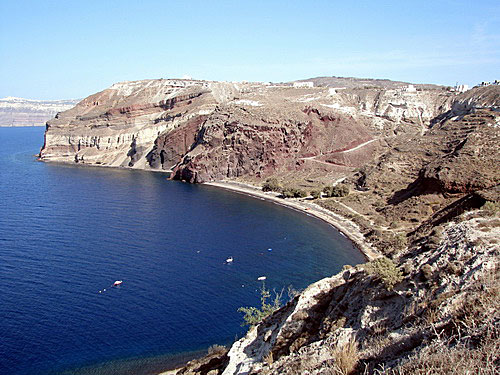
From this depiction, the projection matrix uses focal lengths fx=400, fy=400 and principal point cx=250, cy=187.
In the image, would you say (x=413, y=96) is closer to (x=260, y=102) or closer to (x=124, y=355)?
(x=260, y=102)

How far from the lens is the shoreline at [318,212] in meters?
58.5

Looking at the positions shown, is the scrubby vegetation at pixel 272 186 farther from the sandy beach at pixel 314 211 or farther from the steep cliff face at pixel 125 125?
the steep cliff face at pixel 125 125

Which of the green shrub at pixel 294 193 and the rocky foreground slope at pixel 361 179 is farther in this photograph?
the green shrub at pixel 294 193

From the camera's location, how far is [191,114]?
141 m

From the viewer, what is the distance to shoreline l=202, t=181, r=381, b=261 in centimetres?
5847

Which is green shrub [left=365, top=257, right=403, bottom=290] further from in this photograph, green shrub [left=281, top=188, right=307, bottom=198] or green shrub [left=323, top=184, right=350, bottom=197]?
green shrub [left=281, top=188, right=307, bottom=198]

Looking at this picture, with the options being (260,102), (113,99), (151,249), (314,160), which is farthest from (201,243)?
(113,99)

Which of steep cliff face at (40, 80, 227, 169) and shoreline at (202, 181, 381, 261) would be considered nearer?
shoreline at (202, 181, 381, 261)

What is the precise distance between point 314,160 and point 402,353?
Answer: 4085 inches

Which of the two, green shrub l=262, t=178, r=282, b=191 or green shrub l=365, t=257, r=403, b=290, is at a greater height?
green shrub l=365, t=257, r=403, b=290

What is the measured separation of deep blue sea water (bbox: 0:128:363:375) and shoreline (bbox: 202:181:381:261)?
63.6 inches

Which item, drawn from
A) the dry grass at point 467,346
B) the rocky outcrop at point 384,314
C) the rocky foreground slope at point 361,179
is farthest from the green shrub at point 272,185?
the dry grass at point 467,346

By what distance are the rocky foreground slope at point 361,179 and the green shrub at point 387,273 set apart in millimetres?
60

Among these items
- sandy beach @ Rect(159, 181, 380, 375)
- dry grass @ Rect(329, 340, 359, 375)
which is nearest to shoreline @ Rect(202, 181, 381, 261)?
sandy beach @ Rect(159, 181, 380, 375)
